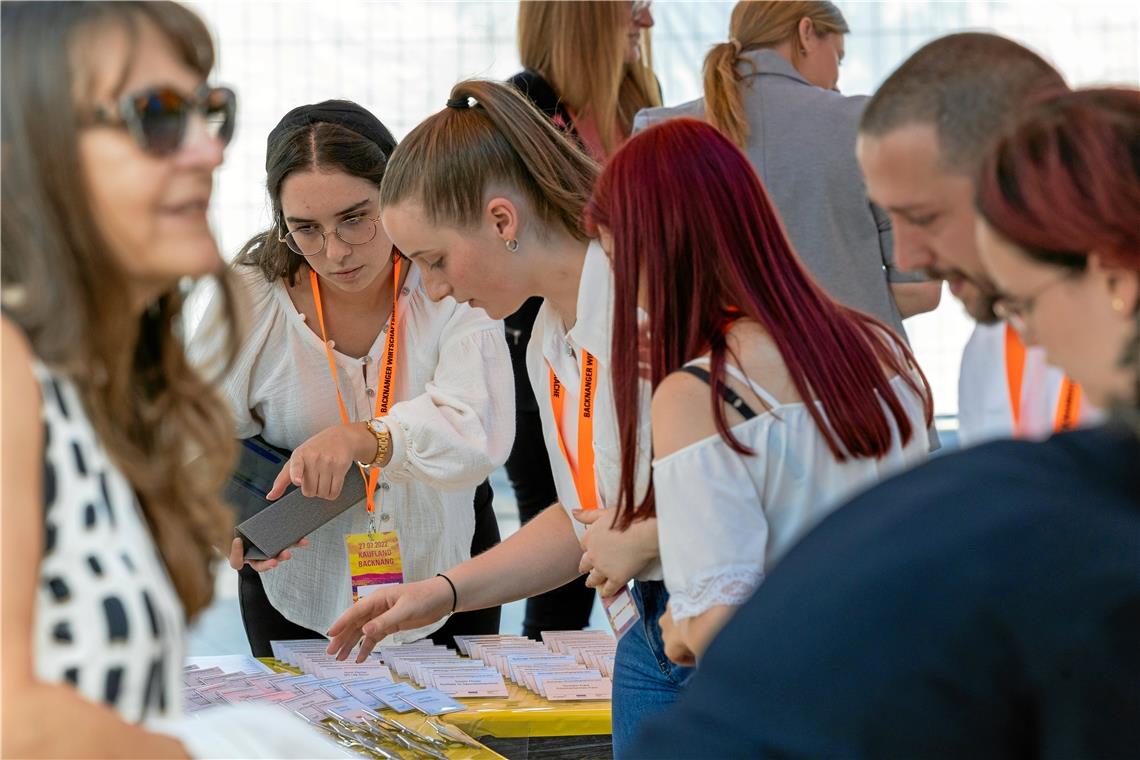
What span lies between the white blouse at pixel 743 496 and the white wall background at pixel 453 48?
4345 mm

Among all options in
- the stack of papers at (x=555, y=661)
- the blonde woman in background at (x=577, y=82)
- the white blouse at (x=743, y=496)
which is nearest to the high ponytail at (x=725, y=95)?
the blonde woman in background at (x=577, y=82)

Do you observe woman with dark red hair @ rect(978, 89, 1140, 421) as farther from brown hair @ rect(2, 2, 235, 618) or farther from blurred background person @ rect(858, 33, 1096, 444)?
brown hair @ rect(2, 2, 235, 618)

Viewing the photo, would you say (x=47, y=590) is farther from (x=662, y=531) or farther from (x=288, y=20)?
(x=288, y=20)

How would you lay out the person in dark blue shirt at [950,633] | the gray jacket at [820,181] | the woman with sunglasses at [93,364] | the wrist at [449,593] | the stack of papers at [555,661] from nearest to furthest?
1. the person in dark blue shirt at [950,633]
2. the woman with sunglasses at [93,364]
3. the stack of papers at [555,661]
4. the wrist at [449,593]
5. the gray jacket at [820,181]

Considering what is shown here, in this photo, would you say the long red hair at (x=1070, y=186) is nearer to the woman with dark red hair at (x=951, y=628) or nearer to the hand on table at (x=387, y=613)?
the woman with dark red hair at (x=951, y=628)

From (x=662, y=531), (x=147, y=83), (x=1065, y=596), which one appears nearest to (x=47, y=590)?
(x=147, y=83)

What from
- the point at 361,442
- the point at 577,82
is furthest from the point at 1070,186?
the point at 577,82

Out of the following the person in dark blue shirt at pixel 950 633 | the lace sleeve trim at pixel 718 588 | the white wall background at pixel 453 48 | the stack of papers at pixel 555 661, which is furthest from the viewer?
the white wall background at pixel 453 48

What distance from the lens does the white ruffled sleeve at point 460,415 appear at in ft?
8.69

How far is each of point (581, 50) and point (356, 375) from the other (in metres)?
1.05

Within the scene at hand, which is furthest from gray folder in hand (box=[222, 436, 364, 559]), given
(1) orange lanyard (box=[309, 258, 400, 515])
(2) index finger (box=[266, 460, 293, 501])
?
(1) orange lanyard (box=[309, 258, 400, 515])

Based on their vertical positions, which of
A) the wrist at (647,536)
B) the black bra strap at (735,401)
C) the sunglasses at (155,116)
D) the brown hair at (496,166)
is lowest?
the wrist at (647,536)

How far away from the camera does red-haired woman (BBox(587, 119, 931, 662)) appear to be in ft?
5.27

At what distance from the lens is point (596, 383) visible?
7.45 feet
